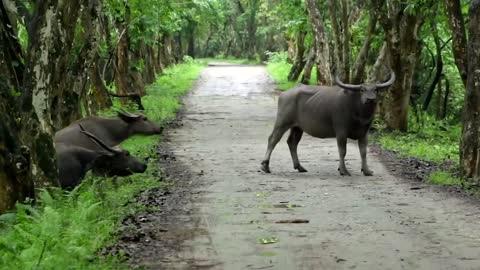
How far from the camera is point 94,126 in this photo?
13945 mm

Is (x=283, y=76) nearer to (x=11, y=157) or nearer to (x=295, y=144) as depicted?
(x=295, y=144)

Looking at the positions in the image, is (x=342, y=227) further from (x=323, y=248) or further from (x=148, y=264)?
(x=148, y=264)

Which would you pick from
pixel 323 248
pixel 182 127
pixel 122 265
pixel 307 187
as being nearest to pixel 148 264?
pixel 122 265

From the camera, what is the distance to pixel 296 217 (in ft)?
32.8

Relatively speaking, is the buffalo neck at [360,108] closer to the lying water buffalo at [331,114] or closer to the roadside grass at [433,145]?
the lying water buffalo at [331,114]

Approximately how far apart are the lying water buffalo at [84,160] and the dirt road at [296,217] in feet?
2.90

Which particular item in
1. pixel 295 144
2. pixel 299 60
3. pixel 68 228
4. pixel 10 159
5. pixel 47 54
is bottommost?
pixel 299 60

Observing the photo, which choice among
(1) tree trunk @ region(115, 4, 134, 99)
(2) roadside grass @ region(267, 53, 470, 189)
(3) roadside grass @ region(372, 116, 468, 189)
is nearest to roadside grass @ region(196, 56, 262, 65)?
(1) tree trunk @ region(115, 4, 134, 99)

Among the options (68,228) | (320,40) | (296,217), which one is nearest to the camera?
(68,228)

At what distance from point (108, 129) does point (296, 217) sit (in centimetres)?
538

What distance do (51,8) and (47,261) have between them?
4.24 m

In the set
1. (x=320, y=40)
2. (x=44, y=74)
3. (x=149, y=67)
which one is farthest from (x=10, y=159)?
(x=149, y=67)

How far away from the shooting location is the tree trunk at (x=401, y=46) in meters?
19.2

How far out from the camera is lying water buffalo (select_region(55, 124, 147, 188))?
39.4 ft
